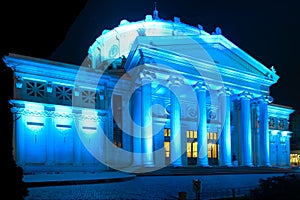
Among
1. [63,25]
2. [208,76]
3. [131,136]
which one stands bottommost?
[131,136]

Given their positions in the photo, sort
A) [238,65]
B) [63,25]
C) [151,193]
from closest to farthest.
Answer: [63,25], [151,193], [238,65]

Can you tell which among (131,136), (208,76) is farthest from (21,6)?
(208,76)

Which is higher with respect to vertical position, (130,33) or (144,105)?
(130,33)

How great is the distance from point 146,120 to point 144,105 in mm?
1353

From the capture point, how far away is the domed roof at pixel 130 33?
46.4 meters

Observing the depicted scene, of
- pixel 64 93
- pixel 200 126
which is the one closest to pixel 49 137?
pixel 64 93

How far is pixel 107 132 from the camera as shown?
35844mm

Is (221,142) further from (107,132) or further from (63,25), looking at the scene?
(63,25)

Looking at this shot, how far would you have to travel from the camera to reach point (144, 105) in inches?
1378

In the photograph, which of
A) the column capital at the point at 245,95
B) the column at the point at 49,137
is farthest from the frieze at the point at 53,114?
the column capital at the point at 245,95

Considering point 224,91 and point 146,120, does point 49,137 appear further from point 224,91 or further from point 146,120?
point 224,91

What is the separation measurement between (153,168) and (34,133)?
32.9 ft

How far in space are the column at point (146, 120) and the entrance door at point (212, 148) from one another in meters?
11.7

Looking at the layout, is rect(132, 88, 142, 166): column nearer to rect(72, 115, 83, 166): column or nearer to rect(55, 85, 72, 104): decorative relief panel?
rect(72, 115, 83, 166): column
